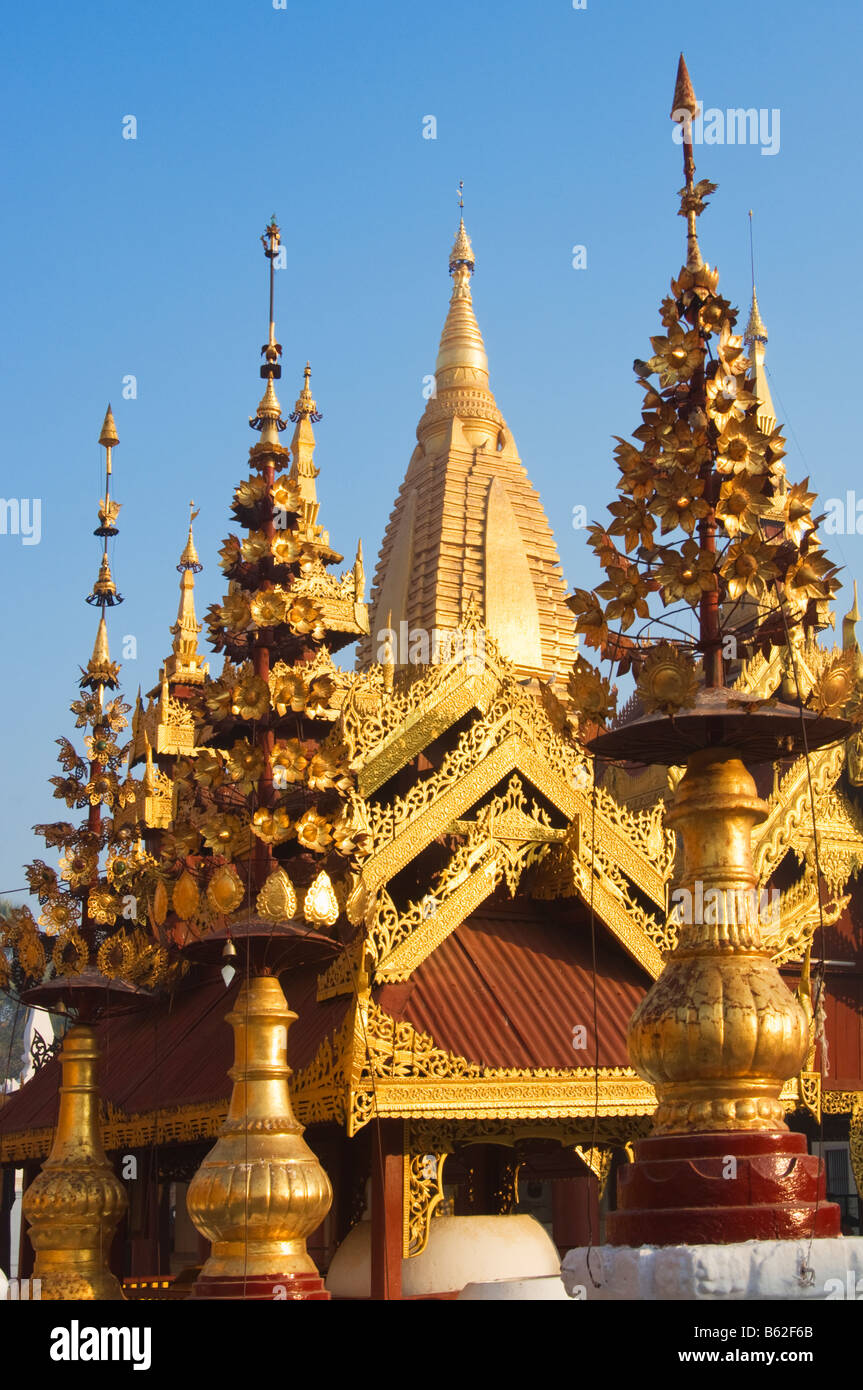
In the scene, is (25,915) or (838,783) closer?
(25,915)

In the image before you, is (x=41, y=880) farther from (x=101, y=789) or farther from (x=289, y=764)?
(x=289, y=764)

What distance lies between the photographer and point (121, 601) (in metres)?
18.6

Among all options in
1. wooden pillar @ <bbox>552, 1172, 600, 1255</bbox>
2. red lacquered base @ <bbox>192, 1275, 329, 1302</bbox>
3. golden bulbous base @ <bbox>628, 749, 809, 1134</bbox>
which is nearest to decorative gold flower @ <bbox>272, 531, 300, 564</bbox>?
golden bulbous base @ <bbox>628, 749, 809, 1134</bbox>

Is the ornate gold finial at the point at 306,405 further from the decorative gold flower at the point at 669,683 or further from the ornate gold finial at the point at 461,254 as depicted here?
the decorative gold flower at the point at 669,683

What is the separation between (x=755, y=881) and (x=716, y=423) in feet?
9.10

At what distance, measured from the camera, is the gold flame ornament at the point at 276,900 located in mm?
11805

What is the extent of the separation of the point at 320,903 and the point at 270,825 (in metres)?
0.68

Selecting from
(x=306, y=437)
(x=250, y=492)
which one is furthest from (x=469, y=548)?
(x=250, y=492)

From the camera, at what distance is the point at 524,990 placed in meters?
16.0

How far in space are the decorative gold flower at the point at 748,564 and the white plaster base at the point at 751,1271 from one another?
377 centimetres

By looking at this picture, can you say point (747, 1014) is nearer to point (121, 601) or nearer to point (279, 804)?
point (279, 804)

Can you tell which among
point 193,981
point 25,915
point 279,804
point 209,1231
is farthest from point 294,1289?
point 193,981

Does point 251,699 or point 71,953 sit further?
point 71,953

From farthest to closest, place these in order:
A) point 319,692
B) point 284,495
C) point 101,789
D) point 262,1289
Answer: point 101,789
point 284,495
point 319,692
point 262,1289
